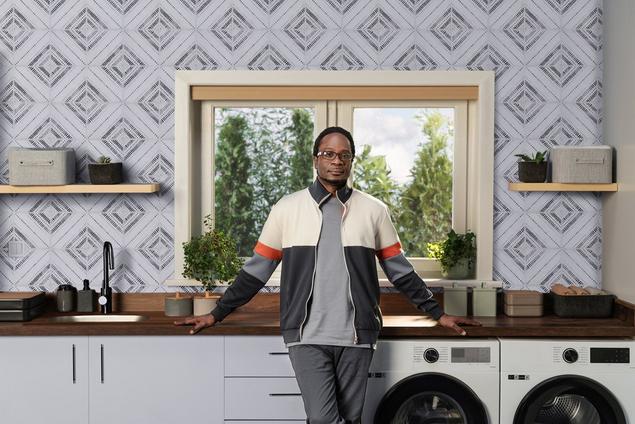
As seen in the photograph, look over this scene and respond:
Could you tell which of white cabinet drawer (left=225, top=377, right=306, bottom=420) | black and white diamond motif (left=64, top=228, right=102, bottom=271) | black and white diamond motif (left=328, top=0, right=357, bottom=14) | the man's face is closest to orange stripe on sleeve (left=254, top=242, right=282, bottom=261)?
the man's face

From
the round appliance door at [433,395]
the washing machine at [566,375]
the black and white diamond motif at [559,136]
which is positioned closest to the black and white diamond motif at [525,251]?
the black and white diamond motif at [559,136]

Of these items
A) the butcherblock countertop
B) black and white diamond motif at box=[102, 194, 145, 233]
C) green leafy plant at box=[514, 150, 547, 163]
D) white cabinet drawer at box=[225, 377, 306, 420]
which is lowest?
white cabinet drawer at box=[225, 377, 306, 420]

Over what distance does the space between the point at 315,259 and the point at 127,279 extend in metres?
1.36

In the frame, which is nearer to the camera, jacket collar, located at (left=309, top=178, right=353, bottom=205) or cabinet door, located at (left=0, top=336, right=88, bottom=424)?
jacket collar, located at (left=309, top=178, right=353, bottom=205)

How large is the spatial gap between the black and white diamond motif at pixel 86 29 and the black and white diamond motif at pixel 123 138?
1.34ft

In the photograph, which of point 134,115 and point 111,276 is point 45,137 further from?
point 111,276

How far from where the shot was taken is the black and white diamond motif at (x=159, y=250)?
409cm

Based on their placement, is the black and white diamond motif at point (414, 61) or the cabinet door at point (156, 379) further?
the black and white diamond motif at point (414, 61)

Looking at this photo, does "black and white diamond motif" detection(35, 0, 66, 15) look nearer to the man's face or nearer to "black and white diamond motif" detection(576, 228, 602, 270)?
the man's face

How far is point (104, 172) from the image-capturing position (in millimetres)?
3910

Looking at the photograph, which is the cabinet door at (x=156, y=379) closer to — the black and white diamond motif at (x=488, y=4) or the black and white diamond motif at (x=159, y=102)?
the black and white diamond motif at (x=159, y=102)

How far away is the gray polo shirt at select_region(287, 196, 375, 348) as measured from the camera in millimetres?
3082

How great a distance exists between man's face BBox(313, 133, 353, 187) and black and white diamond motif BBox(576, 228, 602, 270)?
155 cm

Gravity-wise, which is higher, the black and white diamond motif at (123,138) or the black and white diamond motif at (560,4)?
the black and white diamond motif at (560,4)
